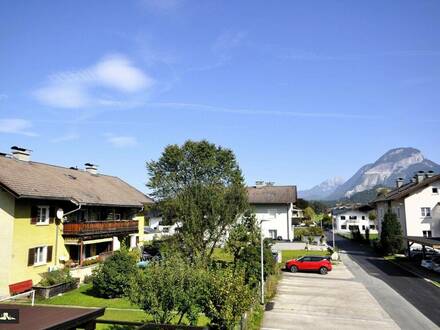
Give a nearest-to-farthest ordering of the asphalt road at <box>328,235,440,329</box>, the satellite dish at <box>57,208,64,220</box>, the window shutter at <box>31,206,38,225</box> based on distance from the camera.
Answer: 1. the asphalt road at <box>328,235,440,329</box>
2. the window shutter at <box>31,206,38,225</box>
3. the satellite dish at <box>57,208,64,220</box>

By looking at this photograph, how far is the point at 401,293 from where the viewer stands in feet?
85.4

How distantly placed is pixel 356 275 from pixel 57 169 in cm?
2898

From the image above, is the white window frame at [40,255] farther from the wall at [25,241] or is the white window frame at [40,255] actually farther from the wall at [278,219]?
the wall at [278,219]

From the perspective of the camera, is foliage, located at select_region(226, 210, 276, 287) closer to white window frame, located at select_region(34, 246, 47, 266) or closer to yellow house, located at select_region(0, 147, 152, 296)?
yellow house, located at select_region(0, 147, 152, 296)

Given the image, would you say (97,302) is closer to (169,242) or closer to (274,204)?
(169,242)

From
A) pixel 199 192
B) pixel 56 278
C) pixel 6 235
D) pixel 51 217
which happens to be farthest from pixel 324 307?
pixel 51 217

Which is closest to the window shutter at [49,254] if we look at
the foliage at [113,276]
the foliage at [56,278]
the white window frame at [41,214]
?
the white window frame at [41,214]

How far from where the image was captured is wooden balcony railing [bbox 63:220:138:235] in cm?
3124

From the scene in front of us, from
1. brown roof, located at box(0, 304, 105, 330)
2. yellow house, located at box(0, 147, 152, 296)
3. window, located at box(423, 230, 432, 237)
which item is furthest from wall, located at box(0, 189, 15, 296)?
window, located at box(423, 230, 432, 237)

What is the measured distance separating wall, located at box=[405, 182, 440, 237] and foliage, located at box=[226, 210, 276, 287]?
25.1 meters

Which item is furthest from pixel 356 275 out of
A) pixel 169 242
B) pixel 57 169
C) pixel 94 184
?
pixel 57 169

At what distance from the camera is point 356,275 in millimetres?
33375

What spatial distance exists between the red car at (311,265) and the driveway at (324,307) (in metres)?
3.15

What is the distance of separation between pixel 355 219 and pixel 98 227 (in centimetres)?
7606
